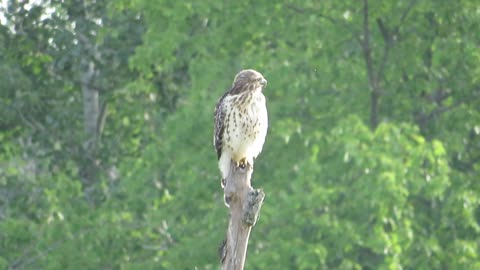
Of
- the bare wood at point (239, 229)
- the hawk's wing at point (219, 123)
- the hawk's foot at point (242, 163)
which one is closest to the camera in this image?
the bare wood at point (239, 229)

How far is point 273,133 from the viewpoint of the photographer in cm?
1816

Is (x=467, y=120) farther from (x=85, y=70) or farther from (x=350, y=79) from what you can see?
(x=85, y=70)

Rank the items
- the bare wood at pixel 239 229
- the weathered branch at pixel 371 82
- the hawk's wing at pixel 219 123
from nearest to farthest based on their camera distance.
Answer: the bare wood at pixel 239 229
the hawk's wing at pixel 219 123
the weathered branch at pixel 371 82

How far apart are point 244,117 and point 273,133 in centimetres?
744

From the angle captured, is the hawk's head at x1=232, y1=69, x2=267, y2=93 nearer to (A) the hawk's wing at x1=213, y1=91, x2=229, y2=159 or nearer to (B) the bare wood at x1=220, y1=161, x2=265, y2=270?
(A) the hawk's wing at x1=213, y1=91, x2=229, y2=159

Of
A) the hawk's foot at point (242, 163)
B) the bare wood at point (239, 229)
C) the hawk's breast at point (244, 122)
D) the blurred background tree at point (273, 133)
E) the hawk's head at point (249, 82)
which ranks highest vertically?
the blurred background tree at point (273, 133)

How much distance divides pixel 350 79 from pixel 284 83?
99 centimetres

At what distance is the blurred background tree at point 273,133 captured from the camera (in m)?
17.0

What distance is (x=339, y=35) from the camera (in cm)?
1908

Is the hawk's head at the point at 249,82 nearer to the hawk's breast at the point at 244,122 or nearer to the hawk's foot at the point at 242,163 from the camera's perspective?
the hawk's breast at the point at 244,122

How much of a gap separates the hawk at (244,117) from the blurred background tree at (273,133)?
575 centimetres

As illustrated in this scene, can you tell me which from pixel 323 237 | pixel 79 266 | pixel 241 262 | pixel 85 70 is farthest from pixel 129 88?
pixel 241 262

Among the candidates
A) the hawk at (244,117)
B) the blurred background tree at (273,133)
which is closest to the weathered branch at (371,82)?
the blurred background tree at (273,133)

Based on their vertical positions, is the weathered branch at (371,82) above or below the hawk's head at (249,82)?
Result: above
